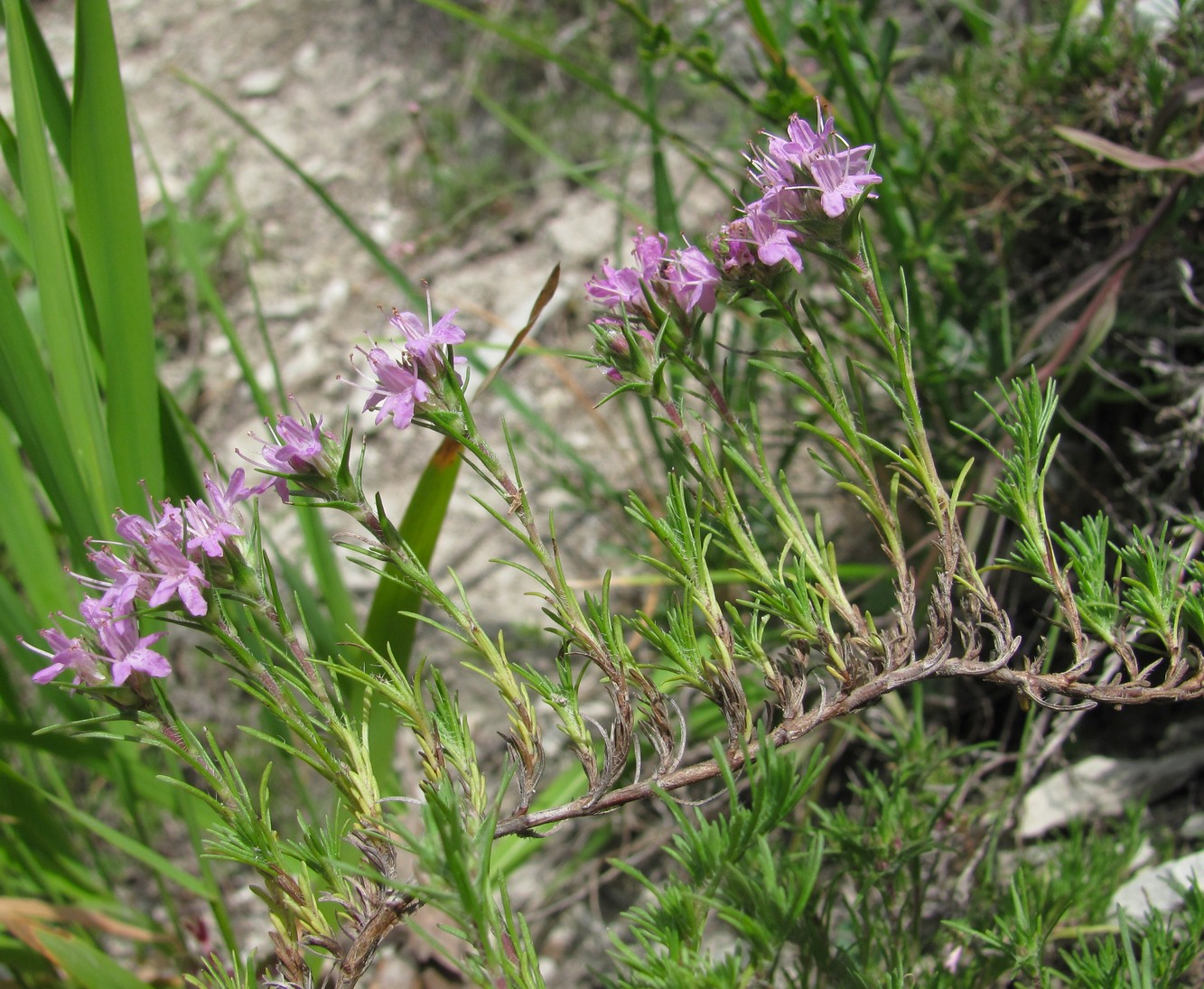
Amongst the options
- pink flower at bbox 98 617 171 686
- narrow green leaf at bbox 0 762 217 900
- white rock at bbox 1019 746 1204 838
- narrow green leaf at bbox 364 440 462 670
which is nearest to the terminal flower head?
pink flower at bbox 98 617 171 686

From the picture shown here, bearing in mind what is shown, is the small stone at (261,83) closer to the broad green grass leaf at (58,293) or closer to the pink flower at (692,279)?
the broad green grass leaf at (58,293)

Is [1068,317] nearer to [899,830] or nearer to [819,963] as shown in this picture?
[899,830]

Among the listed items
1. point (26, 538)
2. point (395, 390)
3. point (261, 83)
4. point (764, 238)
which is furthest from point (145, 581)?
point (261, 83)

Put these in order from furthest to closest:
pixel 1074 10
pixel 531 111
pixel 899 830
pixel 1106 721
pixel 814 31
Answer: pixel 531 111 → pixel 1074 10 → pixel 1106 721 → pixel 814 31 → pixel 899 830

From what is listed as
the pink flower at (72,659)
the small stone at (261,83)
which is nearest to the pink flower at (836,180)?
the pink flower at (72,659)

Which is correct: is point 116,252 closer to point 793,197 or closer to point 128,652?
point 128,652

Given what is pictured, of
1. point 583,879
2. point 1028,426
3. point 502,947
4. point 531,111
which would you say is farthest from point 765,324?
point 531,111
